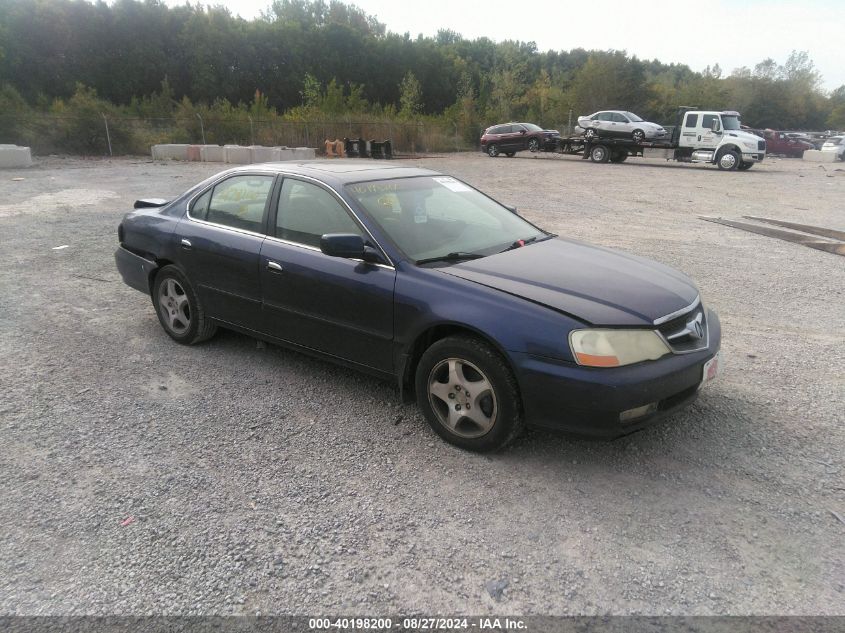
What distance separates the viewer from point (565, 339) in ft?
9.53

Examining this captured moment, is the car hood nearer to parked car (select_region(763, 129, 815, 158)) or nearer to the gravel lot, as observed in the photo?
the gravel lot

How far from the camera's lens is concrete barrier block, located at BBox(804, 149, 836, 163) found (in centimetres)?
3303

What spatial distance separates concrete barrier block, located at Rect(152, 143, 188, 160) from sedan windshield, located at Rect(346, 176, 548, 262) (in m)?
24.5

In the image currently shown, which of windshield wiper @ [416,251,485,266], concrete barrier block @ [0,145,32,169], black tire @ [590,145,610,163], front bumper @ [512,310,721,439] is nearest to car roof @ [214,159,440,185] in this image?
windshield wiper @ [416,251,485,266]

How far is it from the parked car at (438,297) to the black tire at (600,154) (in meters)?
26.8

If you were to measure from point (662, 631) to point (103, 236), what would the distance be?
9.42 meters

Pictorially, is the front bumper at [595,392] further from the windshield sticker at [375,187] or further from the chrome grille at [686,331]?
the windshield sticker at [375,187]

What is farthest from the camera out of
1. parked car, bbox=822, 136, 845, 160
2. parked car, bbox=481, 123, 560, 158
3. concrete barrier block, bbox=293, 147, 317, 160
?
parked car, bbox=822, 136, 845, 160

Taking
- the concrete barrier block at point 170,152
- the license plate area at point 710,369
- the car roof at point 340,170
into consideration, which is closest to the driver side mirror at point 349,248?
the car roof at point 340,170

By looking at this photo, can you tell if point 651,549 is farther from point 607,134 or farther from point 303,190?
point 607,134

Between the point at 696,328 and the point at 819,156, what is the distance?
126 feet

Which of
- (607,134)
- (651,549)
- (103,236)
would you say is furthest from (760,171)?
(651,549)

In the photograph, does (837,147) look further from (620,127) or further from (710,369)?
(710,369)

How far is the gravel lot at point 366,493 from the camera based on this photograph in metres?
2.32
